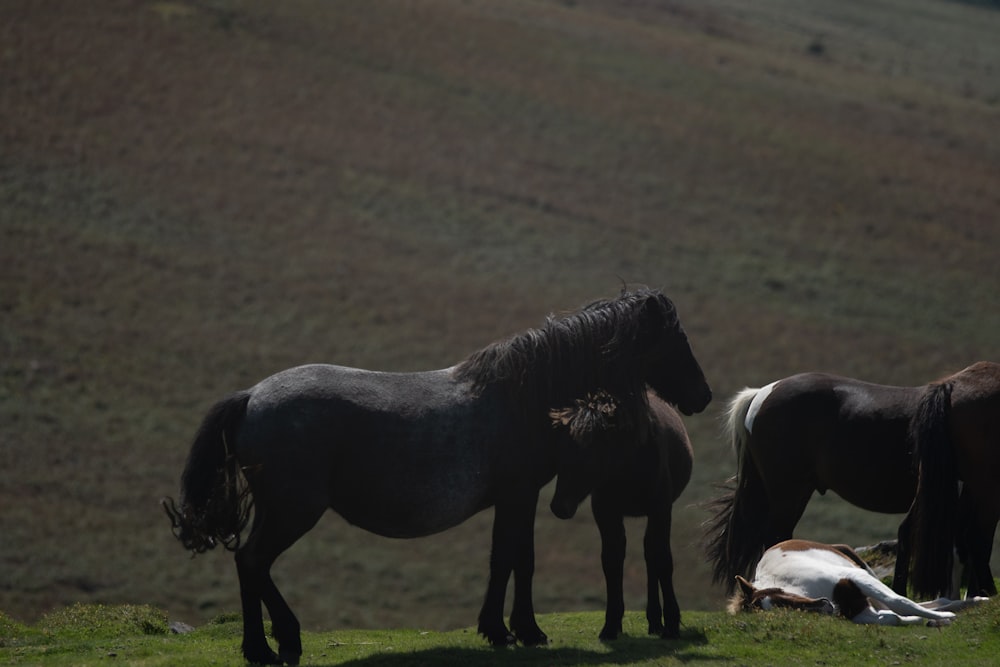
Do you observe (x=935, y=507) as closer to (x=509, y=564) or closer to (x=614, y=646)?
(x=614, y=646)

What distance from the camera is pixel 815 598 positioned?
1075cm

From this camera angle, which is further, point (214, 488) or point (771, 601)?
point (771, 601)

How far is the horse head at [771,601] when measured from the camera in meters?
10.7

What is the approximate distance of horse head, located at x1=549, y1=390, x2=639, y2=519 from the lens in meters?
9.64

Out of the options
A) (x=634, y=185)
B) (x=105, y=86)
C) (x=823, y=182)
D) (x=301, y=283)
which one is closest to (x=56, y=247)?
(x=301, y=283)

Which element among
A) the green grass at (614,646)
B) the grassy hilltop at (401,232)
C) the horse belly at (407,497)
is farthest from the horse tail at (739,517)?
the grassy hilltop at (401,232)

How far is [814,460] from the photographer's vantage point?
12492mm

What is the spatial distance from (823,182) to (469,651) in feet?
154

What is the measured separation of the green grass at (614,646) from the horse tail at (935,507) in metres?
0.84

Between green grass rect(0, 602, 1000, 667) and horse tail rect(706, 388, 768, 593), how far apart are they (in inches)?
49.0

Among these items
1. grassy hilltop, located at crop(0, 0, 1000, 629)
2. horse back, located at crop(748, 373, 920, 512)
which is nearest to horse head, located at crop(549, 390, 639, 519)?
horse back, located at crop(748, 373, 920, 512)

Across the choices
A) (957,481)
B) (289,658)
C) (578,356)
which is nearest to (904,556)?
(957,481)

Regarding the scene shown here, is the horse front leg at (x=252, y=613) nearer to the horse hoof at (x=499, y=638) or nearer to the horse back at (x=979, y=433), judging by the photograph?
the horse hoof at (x=499, y=638)

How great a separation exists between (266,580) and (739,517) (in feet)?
19.4
